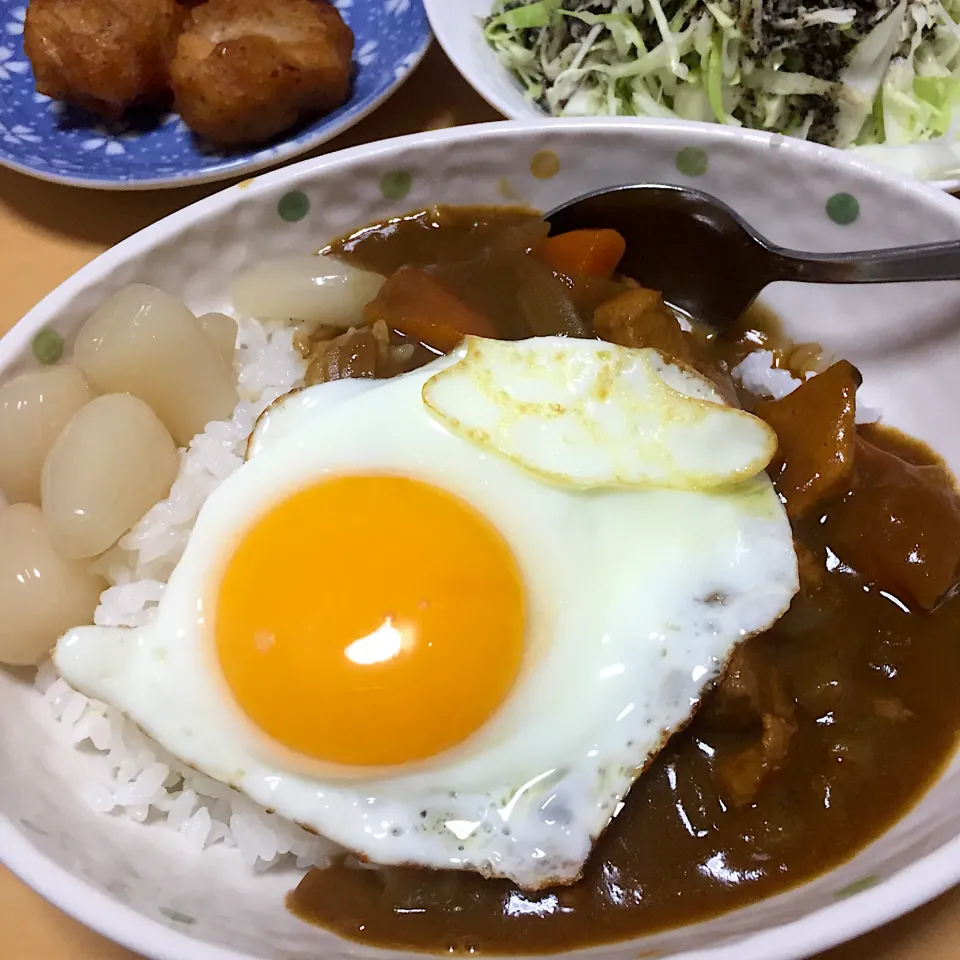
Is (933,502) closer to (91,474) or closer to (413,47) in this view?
(91,474)

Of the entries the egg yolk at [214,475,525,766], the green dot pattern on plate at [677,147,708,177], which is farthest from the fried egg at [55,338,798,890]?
the green dot pattern on plate at [677,147,708,177]

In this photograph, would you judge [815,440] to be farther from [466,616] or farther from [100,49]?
[100,49]

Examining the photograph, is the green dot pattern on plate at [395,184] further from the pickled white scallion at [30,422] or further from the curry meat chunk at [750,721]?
the curry meat chunk at [750,721]

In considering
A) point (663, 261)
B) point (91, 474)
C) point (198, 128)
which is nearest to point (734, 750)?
point (663, 261)

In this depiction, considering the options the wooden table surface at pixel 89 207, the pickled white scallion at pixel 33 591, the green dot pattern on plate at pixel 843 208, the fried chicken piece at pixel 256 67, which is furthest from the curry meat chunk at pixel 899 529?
the fried chicken piece at pixel 256 67

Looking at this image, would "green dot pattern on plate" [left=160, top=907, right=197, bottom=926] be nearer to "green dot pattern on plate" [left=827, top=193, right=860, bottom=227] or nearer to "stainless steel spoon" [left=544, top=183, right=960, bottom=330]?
"stainless steel spoon" [left=544, top=183, right=960, bottom=330]
